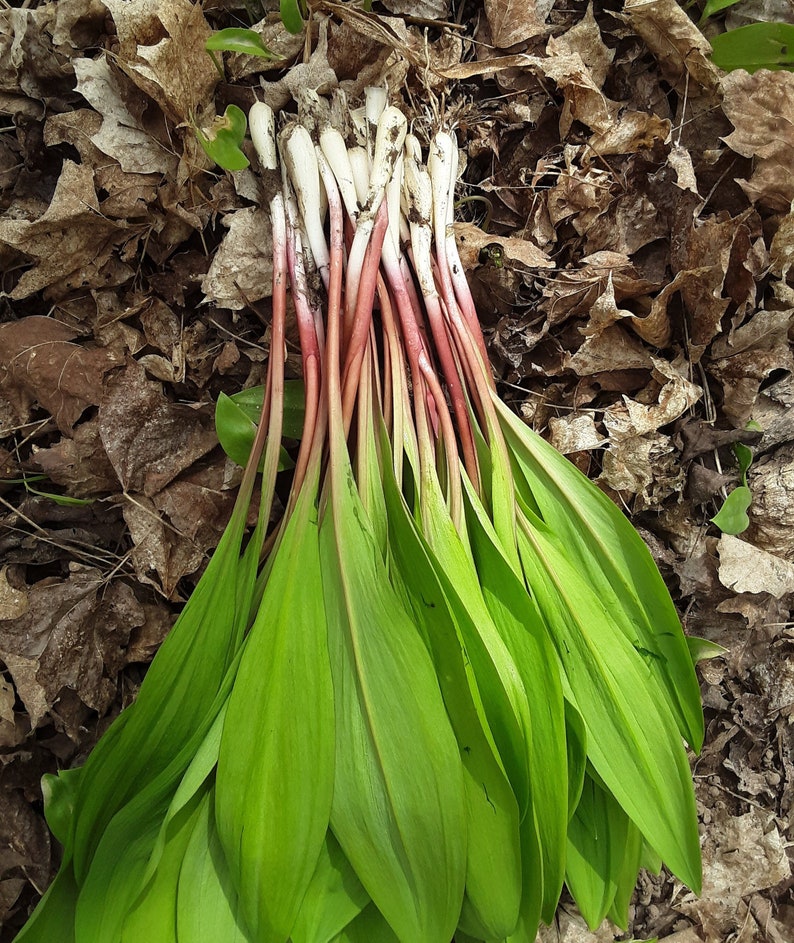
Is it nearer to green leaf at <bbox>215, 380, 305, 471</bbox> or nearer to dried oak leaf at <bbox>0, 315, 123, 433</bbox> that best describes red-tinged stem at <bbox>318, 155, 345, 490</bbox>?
green leaf at <bbox>215, 380, 305, 471</bbox>

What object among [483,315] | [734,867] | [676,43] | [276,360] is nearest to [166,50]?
[276,360]

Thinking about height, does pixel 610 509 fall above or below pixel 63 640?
above

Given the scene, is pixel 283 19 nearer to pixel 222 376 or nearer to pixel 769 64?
pixel 222 376

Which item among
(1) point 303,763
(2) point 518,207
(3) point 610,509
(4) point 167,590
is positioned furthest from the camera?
(2) point 518,207

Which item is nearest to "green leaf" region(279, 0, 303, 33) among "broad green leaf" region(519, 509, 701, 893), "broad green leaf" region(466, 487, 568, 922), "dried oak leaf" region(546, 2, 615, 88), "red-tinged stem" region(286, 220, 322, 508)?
"red-tinged stem" region(286, 220, 322, 508)

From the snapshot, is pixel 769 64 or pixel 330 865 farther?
pixel 769 64

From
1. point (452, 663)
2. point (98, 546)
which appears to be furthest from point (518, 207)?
point (98, 546)
